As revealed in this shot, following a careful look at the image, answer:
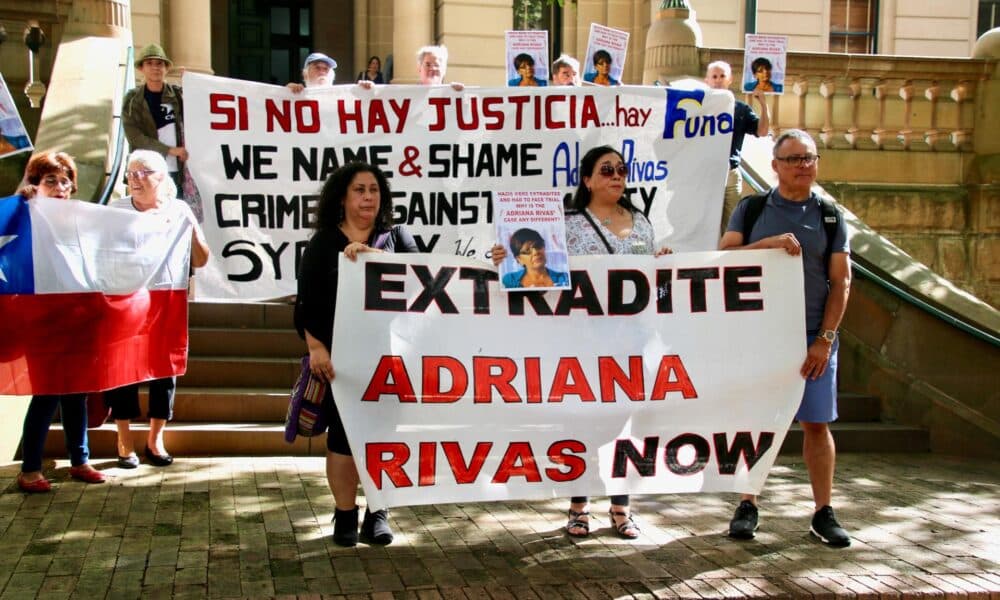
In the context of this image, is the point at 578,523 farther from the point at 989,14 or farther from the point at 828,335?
the point at 989,14

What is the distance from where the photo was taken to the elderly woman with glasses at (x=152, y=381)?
7.30 m

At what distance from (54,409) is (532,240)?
3.24 m

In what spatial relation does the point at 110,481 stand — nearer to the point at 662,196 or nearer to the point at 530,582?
the point at 530,582

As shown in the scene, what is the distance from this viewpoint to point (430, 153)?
8906 mm

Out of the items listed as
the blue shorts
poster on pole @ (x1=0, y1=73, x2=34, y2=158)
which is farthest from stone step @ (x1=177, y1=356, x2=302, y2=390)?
the blue shorts

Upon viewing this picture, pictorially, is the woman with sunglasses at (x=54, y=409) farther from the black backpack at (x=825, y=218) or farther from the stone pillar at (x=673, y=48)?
the stone pillar at (x=673, y=48)

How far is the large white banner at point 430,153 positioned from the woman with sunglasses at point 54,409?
4.67 feet

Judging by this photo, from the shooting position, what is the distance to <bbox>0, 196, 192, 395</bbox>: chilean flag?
6887 millimetres

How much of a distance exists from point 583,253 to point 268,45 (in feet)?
50.7

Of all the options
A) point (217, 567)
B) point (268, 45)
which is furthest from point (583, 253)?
point (268, 45)

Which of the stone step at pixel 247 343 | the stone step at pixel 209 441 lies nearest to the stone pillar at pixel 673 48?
the stone step at pixel 247 343

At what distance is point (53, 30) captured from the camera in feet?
38.1

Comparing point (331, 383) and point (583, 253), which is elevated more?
point (583, 253)

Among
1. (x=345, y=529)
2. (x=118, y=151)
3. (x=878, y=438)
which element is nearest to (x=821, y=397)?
(x=345, y=529)
